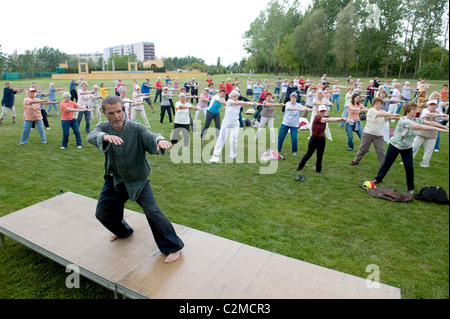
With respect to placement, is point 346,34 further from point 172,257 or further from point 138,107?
point 172,257

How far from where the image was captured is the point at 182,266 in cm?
339

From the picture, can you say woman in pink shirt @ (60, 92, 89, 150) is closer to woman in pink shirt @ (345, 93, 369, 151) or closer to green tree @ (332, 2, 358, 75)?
woman in pink shirt @ (345, 93, 369, 151)

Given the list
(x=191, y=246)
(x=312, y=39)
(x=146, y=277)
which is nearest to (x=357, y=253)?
A: (x=191, y=246)

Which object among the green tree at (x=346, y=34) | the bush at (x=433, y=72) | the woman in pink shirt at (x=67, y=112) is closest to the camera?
the bush at (x=433, y=72)

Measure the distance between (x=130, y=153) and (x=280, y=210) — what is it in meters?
3.54

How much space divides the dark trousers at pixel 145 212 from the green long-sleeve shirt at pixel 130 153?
0.13 meters

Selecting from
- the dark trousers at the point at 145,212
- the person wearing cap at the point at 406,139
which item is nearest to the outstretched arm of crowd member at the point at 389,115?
the person wearing cap at the point at 406,139

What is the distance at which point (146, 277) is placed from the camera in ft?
10.4

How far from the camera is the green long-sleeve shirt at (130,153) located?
3.26 meters

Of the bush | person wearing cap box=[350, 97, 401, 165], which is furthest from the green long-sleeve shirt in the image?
person wearing cap box=[350, 97, 401, 165]

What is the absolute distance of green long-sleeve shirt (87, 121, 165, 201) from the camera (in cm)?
326

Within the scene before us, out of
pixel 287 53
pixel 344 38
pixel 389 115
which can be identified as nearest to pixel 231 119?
pixel 389 115

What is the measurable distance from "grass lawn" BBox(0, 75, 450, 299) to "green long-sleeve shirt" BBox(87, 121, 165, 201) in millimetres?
1562

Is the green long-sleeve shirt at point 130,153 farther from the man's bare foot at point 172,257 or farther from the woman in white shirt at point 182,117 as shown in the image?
the woman in white shirt at point 182,117
